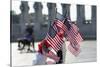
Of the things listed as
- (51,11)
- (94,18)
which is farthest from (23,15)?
(94,18)

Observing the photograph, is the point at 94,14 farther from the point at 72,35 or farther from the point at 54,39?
the point at 54,39

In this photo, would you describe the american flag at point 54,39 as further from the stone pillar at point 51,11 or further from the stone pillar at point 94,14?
the stone pillar at point 94,14

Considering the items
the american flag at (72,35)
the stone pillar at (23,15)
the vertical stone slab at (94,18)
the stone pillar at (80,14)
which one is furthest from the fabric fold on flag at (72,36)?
the stone pillar at (23,15)

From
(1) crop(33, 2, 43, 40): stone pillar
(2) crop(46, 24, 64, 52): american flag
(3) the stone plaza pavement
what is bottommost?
(3) the stone plaza pavement

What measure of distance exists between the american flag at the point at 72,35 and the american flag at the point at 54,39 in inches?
3.7

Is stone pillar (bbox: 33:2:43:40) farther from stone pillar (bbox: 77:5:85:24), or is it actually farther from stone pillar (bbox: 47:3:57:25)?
stone pillar (bbox: 77:5:85:24)

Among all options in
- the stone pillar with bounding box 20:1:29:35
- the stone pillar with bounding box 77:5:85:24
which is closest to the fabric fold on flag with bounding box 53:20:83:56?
the stone pillar with bounding box 77:5:85:24

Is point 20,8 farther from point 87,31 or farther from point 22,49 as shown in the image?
point 87,31

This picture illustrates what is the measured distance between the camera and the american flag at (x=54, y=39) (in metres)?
3.03

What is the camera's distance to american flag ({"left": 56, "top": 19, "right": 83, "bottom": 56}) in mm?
3141

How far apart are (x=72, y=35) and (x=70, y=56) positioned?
0.90 ft

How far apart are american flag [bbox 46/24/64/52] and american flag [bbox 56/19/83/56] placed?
0.09 metres

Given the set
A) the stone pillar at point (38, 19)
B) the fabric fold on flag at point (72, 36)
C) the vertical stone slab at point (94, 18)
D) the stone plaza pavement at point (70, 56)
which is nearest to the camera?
the stone plaza pavement at point (70, 56)
